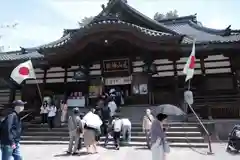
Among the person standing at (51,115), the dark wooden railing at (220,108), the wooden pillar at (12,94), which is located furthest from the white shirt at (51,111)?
the dark wooden railing at (220,108)

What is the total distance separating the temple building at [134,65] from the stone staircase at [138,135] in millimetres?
2224

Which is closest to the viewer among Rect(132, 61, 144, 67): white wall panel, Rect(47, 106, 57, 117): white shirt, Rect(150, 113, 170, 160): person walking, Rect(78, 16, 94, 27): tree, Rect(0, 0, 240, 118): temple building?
Rect(150, 113, 170, 160): person walking

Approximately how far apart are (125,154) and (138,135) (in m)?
2.44

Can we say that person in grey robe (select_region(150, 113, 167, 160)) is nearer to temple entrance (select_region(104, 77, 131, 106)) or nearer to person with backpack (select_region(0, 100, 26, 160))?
person with backpack (select_region(0, 100, 26, 160))

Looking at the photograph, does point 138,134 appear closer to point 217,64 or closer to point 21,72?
point 217,64

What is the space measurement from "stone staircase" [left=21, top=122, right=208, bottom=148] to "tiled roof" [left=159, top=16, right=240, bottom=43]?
5.18m

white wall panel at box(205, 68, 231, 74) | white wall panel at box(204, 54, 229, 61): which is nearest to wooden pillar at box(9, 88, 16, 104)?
white wall panel at box(205, 68, 231, 74)

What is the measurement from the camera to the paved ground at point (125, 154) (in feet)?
29.8

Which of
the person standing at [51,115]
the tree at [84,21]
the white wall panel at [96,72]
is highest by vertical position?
the tree at [84,21]

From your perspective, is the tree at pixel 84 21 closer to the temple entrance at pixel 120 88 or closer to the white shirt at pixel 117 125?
the temple entrance at pixel 120 88

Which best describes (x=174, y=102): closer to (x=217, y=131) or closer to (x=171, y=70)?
(x=171, y=70)

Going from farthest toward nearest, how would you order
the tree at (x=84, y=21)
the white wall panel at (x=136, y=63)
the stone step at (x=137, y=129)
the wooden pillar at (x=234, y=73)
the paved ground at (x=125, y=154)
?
the tree at (x=84, y=21) < the white wall panel at (x=136, y=63) < the wooden pillar at (x=234, y=73) < the stone step at (x=137, y=129) < the paved ground at (x=125, y=154)

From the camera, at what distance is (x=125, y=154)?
9.62 m

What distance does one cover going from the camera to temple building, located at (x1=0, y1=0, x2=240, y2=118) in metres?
14.6
